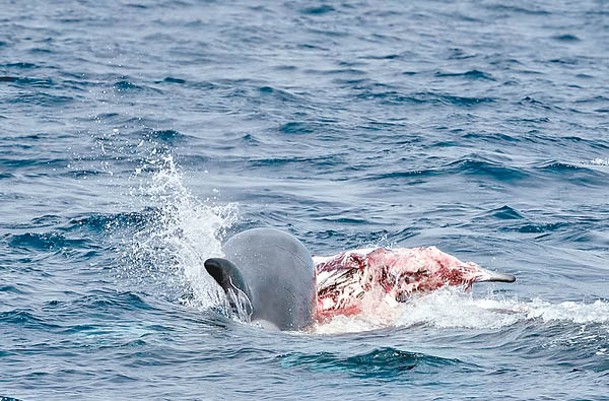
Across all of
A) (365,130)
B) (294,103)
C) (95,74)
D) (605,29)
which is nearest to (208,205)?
(365,130)

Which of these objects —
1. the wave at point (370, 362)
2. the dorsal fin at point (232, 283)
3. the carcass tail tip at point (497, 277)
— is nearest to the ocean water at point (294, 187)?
the wave at point (370, 362)

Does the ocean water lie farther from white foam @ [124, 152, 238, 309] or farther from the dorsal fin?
the dorsal fin

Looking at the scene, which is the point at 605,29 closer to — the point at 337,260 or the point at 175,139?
the point at 175,139

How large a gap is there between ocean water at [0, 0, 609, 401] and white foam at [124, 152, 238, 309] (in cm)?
5

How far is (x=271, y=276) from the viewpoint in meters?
12.6

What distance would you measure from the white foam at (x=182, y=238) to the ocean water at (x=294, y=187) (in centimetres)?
5

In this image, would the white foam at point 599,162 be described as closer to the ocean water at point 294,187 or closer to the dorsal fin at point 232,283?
the ocean water at point 294,187

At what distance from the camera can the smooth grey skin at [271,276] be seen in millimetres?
12055

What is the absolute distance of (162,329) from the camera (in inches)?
479

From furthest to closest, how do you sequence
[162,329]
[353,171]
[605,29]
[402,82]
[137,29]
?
1. [605,29]
2. [137,29]
3. [402,82]
4. [353,171]
5. [162,329]

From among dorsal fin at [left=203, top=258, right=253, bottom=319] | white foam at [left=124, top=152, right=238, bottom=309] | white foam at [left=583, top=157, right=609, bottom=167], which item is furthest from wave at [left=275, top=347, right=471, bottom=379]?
white foam at [left=583, top=157, right=609, bottom=167]

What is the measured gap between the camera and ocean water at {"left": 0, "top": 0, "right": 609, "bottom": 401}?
10930mm

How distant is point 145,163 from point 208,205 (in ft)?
11.2

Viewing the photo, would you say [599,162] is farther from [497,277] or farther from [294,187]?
[497,277]
